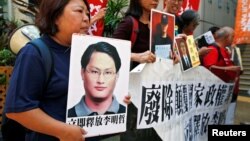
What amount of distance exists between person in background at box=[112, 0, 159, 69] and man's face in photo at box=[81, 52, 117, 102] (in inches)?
28.9

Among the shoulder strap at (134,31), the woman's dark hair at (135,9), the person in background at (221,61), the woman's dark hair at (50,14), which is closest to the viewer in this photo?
the woman's dark hair at (50,14)

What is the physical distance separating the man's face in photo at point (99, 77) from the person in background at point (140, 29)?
2.41 ft

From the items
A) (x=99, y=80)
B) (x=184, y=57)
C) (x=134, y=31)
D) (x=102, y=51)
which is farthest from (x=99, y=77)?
(x=184, y=57)

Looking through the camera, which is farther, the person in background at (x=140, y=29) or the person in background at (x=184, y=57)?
the person in background at (x=184, y=57)

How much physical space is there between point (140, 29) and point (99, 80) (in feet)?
3.75

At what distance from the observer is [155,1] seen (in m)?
2.93

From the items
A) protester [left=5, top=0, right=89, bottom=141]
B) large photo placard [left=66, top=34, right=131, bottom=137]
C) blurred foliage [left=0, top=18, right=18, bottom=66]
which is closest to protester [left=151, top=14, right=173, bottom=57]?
large photo placard [left=66, top=34, right=131, bottom=137]

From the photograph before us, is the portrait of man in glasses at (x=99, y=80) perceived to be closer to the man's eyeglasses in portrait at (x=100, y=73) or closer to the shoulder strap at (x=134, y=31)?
the man's eyeglasses in portrait at (x=100, y=73)

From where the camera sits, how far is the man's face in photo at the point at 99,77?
1721 mm

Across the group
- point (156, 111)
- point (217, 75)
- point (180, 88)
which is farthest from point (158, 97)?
point (217, 75)

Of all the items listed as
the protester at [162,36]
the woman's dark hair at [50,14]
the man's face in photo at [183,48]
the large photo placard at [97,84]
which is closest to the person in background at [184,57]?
the man's face in photo at [183,48]

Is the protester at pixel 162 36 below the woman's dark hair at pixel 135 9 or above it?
below

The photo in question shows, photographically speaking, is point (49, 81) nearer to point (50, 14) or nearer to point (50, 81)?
point (50, 81)

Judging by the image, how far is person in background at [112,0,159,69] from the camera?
2.58 meters
